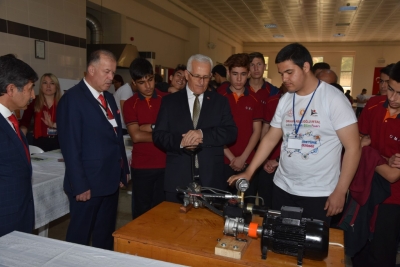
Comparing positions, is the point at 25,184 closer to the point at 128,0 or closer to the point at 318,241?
the point at 318,241

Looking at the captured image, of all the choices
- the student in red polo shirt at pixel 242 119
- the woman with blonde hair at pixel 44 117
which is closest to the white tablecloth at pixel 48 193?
the woman with blonde hair at pixel 44 117

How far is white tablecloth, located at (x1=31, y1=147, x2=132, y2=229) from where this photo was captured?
2.18 metres

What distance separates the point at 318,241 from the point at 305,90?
88 centimetres

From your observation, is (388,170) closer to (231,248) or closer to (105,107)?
(231,248)

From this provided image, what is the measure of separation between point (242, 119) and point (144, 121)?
795 mm

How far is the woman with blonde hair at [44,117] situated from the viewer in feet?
10.8

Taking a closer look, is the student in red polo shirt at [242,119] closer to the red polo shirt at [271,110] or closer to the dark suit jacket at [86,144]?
the red polo shirt at [271,110]

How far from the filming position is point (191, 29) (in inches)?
433

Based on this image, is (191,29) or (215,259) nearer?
(215,259)

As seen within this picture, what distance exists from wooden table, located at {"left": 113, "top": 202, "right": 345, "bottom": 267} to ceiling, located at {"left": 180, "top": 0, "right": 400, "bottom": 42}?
821 centimetres

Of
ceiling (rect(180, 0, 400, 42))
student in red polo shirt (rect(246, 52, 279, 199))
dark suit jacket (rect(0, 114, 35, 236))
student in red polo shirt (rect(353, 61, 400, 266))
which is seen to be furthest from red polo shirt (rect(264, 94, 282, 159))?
ceiling (rect(180, 0, 400, 42))

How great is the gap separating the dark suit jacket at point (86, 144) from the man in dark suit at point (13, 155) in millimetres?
261

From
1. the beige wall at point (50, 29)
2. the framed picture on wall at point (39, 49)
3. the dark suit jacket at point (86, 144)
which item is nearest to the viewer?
the dark suit jacket at point (86, 144)

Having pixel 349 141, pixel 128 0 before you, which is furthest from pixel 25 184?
pixel 128 0
